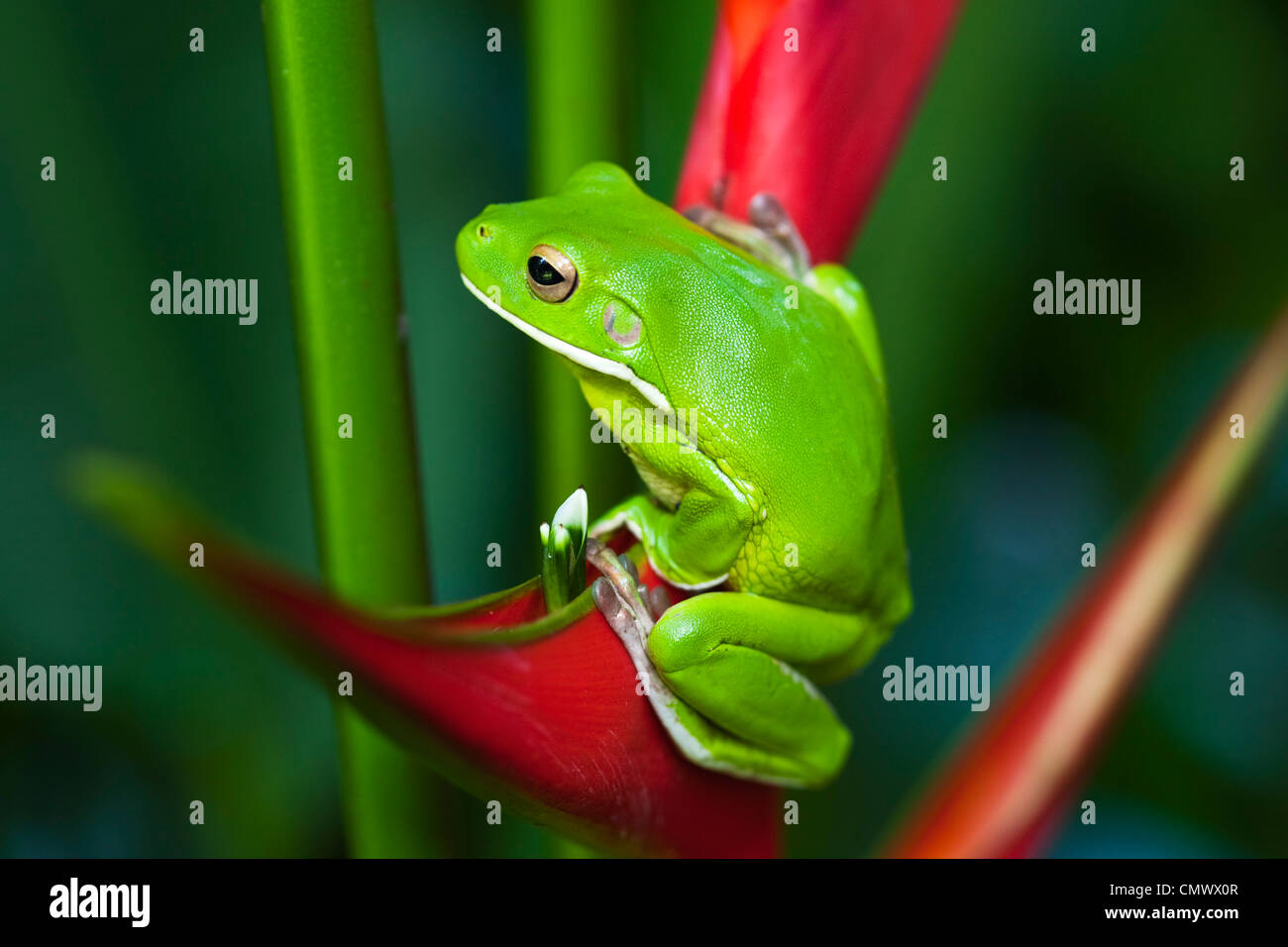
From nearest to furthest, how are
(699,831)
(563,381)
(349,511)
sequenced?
1. (349,511)
2. (699,831)
3. (563,381)

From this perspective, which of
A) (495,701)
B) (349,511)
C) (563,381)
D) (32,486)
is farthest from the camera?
(32,486)

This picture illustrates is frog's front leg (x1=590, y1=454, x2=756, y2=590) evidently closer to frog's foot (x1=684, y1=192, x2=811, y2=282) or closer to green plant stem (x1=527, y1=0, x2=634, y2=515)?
green plant stem (x1=527, y1=0, x2=634, y2=515)

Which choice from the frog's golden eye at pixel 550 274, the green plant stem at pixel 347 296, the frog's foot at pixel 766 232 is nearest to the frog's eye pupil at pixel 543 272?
the frog's golden eye at pixel 550 274

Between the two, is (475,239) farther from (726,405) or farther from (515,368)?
(515,368)

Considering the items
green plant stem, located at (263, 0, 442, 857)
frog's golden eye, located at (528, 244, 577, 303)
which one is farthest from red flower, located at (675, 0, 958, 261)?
green plant stem, located at (263, 0, 442, 857)

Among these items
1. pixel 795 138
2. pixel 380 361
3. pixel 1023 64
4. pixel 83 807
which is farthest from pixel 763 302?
pixel 83 807

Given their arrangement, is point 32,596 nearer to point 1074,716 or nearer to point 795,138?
point 795,138
